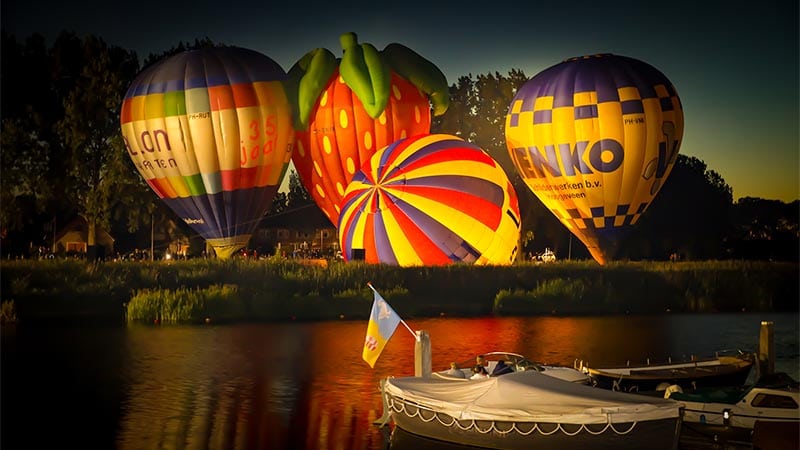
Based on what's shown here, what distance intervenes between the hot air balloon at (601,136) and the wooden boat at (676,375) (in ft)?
67.2

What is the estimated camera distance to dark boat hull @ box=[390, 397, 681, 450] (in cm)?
1945

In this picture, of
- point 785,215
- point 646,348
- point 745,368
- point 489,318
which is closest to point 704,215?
point 785,215

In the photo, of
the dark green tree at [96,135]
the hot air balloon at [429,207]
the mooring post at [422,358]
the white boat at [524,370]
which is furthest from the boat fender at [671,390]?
the dark green tree at [96,135]

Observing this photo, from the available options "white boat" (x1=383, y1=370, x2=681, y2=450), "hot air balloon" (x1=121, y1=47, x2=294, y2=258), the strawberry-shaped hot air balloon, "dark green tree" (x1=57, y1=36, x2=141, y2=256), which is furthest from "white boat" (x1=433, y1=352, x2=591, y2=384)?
"dark green tree" (x1=57, y1=36, x2=141, y2=256)

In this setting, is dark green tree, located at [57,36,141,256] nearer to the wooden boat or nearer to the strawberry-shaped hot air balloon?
the strawberry-shaped hot air balloon

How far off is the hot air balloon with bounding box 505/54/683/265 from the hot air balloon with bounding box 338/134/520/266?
2.85 meters

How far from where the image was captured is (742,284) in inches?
1779

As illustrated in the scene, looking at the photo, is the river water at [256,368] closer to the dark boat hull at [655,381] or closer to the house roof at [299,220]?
the dark boat hull at [655,381]

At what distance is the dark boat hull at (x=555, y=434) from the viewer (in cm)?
1945

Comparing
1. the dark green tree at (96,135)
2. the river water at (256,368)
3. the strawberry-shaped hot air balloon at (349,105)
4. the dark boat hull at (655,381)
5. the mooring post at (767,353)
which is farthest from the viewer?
the dark green tree at (96,135)

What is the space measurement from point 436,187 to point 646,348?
1185cm

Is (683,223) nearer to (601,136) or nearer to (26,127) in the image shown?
(601,136)

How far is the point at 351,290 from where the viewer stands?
41594 mm

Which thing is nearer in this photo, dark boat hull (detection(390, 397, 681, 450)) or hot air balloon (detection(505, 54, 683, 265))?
dark boat hull (detection(390, 397, 681, 450))
